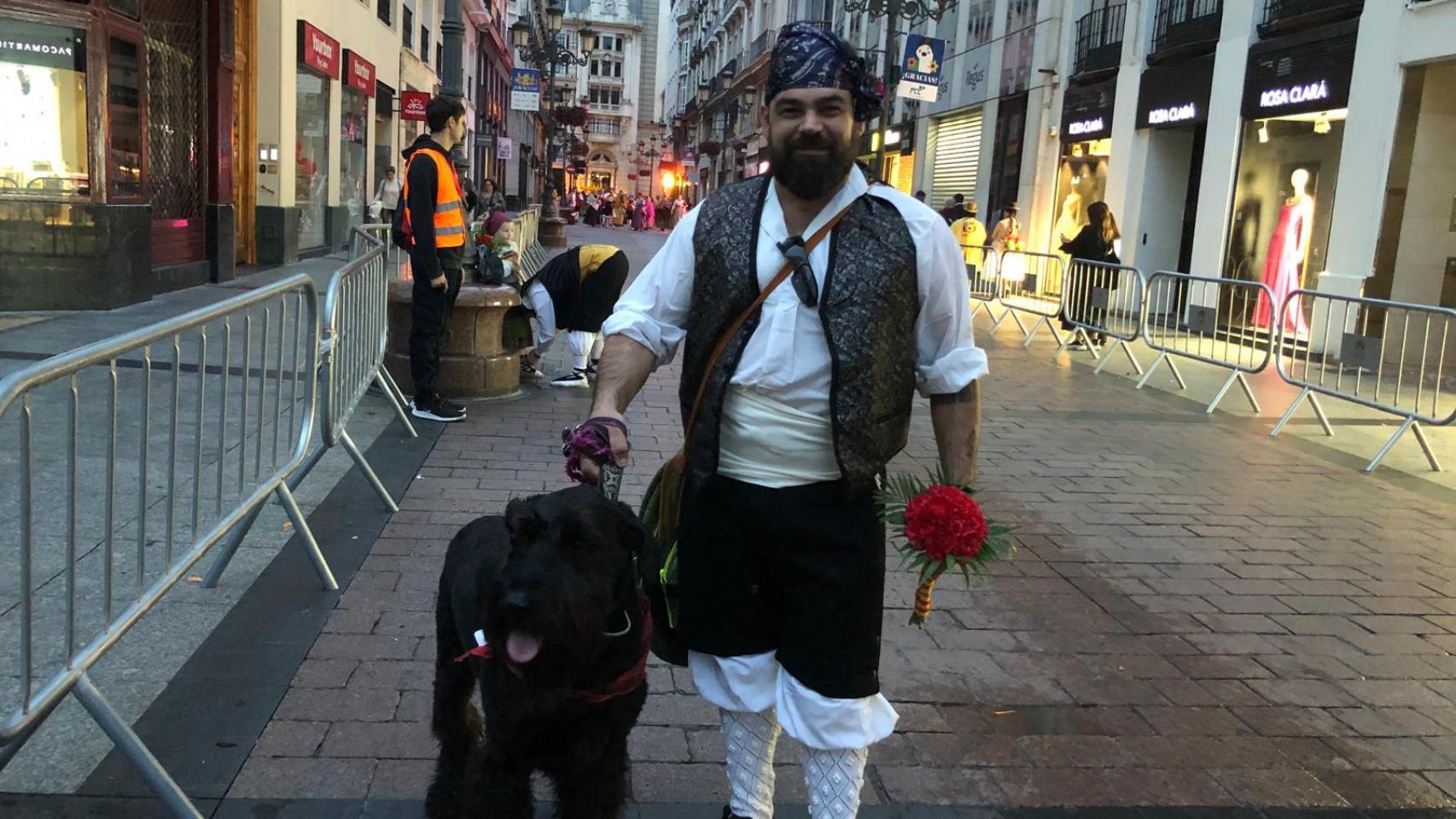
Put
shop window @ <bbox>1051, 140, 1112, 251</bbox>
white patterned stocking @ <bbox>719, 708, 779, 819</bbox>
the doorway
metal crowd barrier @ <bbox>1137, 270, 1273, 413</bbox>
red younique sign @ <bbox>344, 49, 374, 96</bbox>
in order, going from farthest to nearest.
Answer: red younique sign @ <bbox>344, 49, 374, 96</bbox> < shop window @ <bbox>1051, 140, 1112, 251</bbox> < the doorway < metal crowd barrier @ <bbox>1137, 270, 1273, 413</bbox> < white patterned stocking @ <bbox>719, 708, 779, 819</bbox>

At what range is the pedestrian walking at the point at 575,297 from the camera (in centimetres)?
913

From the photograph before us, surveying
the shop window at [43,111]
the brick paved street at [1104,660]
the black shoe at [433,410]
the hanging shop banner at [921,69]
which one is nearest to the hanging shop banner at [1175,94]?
the hanging shop banner at [921,69]

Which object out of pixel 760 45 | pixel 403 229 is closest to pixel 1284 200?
pixel 403 229

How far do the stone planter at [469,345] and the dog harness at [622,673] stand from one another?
597 centimetres

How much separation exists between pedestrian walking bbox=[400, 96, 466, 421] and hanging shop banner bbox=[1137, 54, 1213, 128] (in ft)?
40.1

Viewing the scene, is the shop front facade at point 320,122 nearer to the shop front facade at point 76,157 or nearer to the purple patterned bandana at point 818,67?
the shop front facade at point 76,157

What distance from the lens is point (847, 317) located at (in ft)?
7.95

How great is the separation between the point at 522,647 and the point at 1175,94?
1703 centimetres

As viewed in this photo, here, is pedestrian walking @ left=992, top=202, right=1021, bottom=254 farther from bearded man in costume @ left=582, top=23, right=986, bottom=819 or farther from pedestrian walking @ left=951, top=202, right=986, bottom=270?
bearded man in costume @ left=582, top=23, right=986, bottom=819

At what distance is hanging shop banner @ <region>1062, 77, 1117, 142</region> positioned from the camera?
741 inches

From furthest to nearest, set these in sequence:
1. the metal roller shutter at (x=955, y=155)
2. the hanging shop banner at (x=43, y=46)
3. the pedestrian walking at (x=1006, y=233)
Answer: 1. the metal roller shutter at (x=955, y=155)
2. the pedestrian walking at (x=1006, y=233)
3. the hanging shop banner at (x=43, y=46)

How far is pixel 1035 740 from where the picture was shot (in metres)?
3.56

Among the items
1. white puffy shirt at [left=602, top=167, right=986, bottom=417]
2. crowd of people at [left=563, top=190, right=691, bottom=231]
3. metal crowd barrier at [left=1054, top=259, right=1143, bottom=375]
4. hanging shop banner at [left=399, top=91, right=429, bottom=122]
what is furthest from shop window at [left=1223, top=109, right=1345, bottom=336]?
crowd of people at [left=563, top=190, right=691, bottom=231]

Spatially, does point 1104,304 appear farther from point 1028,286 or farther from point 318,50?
point 318,50
